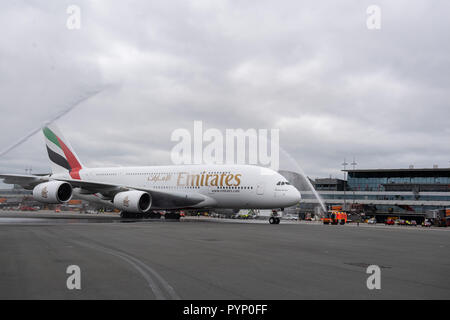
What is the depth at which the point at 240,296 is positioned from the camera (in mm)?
7473

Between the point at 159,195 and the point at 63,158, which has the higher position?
the point at 63,158

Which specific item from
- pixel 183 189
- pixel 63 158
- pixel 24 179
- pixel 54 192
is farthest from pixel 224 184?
pixel 63 158

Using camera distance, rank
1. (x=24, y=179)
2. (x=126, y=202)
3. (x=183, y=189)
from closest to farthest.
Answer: (x=126, y=202) → (x=24, y=179) → (x=183, y=189)

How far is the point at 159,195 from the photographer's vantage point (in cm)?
4125

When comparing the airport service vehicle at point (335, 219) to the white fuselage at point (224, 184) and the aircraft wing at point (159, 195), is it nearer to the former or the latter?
the white fuselage at point (224, 184)

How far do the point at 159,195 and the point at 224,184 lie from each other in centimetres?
699

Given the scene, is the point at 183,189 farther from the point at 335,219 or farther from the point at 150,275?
the point at 150,275

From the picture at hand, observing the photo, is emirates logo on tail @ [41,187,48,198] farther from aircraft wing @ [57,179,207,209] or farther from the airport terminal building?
the airport terminal building

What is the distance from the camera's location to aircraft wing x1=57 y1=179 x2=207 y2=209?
39.5m

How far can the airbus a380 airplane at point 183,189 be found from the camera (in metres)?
36.6

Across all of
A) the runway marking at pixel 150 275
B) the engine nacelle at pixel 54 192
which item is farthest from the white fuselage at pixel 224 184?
the runway marking at pixel 150 275

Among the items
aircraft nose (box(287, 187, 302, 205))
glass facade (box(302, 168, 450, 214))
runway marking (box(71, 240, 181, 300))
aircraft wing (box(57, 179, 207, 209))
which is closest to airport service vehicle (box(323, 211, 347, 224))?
aircraft nose (box(287, 187, 302, 205))
